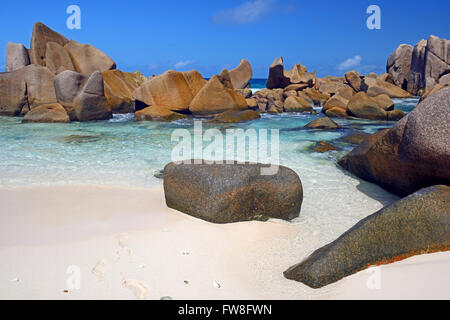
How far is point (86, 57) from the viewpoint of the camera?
63.2ft

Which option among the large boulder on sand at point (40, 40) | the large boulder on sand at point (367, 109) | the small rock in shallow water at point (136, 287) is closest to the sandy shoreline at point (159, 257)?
the small rock in shallow water at point (136, 287)

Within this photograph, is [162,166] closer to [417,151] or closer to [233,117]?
[417,151]

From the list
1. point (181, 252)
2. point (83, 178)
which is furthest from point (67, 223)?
point (83, 178)

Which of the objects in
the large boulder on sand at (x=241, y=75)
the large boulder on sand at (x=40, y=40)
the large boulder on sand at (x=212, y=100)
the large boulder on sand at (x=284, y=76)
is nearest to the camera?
the large boulder on sand at (x=212, y=100)

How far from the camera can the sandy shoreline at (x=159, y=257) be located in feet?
8.54

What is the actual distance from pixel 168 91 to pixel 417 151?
12.6 meters

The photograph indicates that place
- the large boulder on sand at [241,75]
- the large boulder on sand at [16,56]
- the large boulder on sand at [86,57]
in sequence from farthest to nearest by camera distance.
→ the large boulder on sand at [241,75] → the large boulder on sand at [86,57] → the large boulder on sand at [16,56]

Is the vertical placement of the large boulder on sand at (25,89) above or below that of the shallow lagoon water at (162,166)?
above

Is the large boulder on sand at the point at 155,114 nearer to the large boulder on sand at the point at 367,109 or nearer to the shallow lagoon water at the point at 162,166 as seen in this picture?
the shallow lagoon water at the point at 162,166

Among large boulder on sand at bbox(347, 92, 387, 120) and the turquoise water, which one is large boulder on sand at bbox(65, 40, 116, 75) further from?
large boulder on sand at bbox(347, 92, 387, 120)

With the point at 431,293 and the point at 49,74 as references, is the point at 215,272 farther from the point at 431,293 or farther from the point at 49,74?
the point at 49,74

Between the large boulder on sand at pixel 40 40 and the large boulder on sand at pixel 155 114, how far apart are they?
7747 millimetres


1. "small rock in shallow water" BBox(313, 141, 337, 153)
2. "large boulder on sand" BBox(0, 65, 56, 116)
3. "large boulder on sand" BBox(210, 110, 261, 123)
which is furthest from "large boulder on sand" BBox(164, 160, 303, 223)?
"large boulder on sand" BBox(0, 65, 56, 116)

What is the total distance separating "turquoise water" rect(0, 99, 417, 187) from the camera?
6.35m
